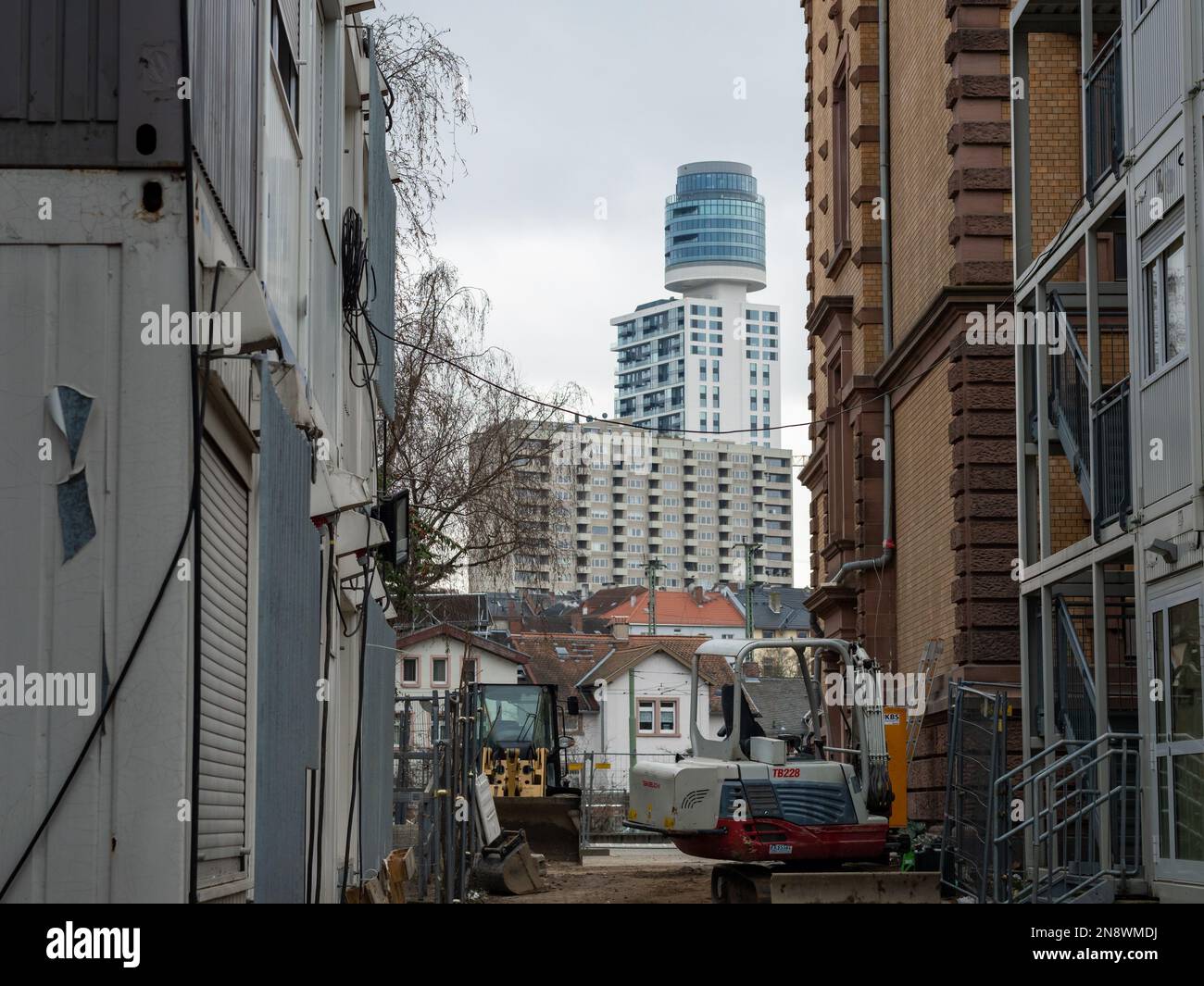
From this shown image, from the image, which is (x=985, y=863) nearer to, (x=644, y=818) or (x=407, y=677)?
(x=644, y=818)

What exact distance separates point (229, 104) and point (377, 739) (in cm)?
1154

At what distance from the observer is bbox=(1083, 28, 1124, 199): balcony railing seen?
18734mm

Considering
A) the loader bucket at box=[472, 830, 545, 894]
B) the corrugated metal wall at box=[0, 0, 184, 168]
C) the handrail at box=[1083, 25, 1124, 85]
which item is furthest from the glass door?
the corrugated metal wall at box=[0, 0, 184, 168]

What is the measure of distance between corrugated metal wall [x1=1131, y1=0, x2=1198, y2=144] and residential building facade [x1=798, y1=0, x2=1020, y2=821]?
26.6 ft

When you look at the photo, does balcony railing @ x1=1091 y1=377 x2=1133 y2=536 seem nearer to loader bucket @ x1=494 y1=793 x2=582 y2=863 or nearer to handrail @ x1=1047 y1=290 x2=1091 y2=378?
handrail @ x1=1047 y1=290 x2=1091 y2=378

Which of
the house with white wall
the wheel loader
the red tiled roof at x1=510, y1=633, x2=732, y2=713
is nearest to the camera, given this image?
the wheel loader

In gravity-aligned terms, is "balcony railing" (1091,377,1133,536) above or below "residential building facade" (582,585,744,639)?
below

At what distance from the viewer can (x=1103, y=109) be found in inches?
760

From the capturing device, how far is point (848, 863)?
2186cm

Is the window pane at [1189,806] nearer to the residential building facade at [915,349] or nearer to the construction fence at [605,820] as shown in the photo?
the residential building facade at [915,349]

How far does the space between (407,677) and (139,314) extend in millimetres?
83391

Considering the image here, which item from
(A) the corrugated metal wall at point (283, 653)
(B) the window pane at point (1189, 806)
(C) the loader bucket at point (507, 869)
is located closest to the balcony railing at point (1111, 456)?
(B) the window pane at point (1189, 806)

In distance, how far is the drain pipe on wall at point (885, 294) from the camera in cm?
3162

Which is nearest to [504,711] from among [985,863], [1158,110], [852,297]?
[852,297]
